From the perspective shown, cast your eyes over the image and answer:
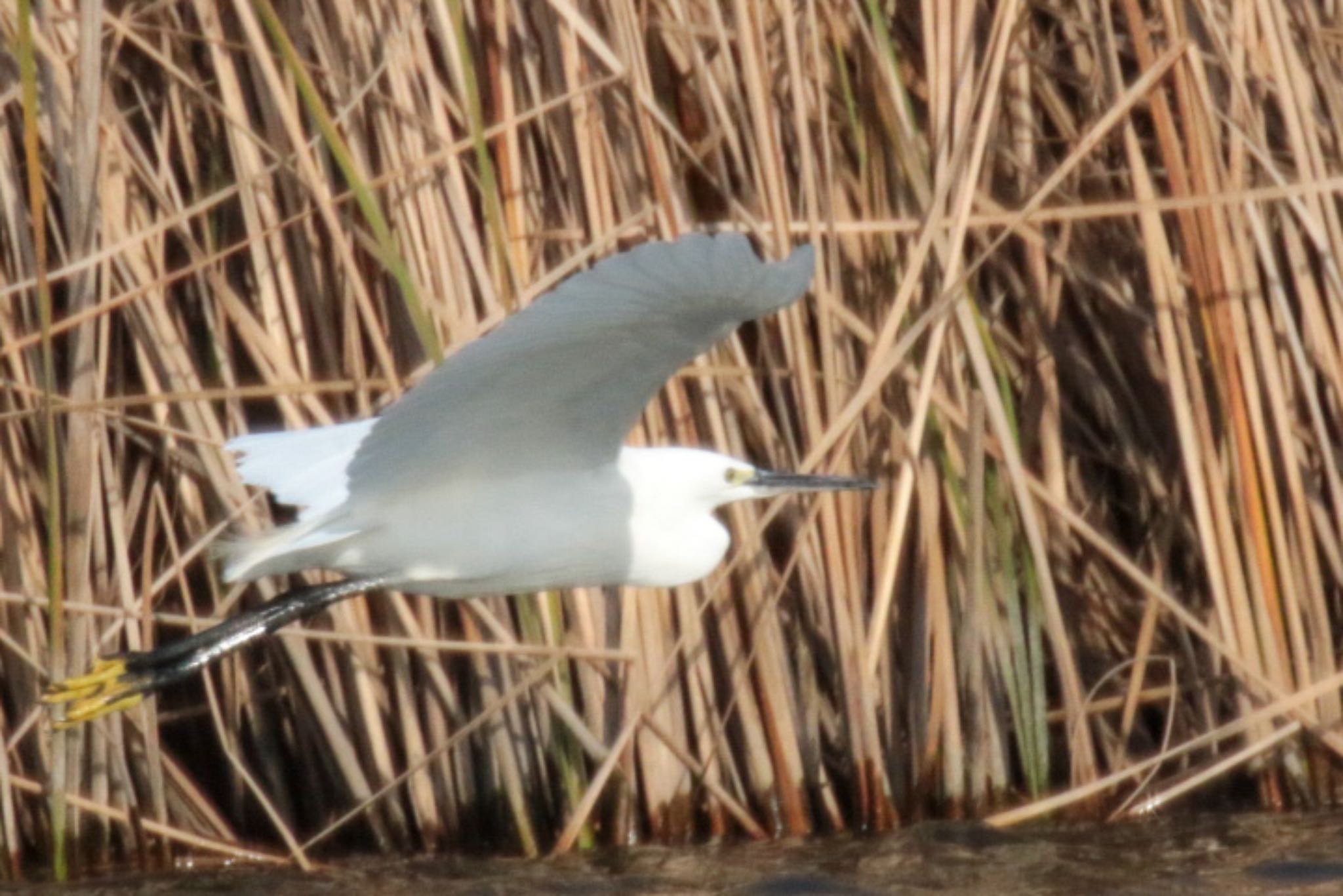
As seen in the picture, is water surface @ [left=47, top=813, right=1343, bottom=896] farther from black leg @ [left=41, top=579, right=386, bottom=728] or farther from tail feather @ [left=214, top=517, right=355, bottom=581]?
tail feather @ [left=214, top=517, right=355, bottom=581]

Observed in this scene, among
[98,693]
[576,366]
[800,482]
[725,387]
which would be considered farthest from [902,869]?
[98,693]

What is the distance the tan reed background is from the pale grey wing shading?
0.30m

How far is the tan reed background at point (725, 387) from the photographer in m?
3.44

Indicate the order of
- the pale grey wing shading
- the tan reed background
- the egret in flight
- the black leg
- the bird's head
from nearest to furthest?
the pale grey wing shading → the egret in flight → the black leg → the bird's head → the tan reed background

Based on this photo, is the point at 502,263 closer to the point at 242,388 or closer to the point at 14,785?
the point at 242,388

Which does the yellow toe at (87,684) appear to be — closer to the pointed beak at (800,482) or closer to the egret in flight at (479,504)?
the egret in flight at (479,504)

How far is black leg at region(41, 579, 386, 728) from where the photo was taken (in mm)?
3201

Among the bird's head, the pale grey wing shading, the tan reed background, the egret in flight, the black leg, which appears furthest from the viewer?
the tan reed background

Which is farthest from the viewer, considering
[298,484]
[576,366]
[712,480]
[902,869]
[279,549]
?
[902,869]

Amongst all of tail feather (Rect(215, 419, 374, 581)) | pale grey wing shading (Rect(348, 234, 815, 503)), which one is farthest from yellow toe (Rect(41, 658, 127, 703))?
pale grey wing shading (Rect(348, 234, 815, 503))

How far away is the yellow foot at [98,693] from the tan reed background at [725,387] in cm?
10

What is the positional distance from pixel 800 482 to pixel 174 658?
1.08 m

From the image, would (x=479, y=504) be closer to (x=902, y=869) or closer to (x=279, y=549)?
(x=279, y=549)

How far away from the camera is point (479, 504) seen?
130 inches
